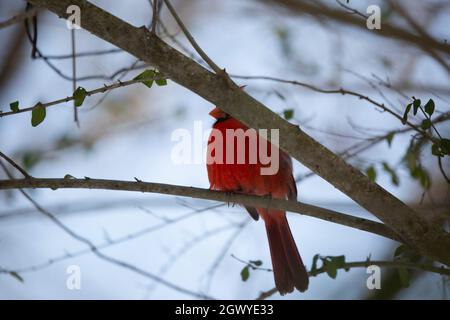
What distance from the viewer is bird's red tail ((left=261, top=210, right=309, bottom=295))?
3527 mm

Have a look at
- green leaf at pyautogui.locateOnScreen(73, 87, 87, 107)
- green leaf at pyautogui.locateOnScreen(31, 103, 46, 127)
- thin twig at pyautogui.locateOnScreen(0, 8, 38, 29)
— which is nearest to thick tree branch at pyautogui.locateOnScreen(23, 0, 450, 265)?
green leaf at pyautogui.locateOnScreen(73, 87, 87, 107)

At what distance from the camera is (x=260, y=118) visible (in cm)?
257

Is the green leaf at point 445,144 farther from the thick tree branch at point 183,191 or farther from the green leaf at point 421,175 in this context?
the green leaf at point 421,175

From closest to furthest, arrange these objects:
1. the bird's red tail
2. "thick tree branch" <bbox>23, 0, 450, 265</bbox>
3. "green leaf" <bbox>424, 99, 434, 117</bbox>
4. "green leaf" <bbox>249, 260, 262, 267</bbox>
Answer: "thick tree branch" <bbox>23, 0, 450, 265</bbox> < "green leaf" <bbox>424, 99, 434, 117</bbox> < "green leaf" <bbox>249, 260, 262, 267</bbox> < the bird's red tail

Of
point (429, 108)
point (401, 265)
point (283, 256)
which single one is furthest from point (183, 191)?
point (283, 256)

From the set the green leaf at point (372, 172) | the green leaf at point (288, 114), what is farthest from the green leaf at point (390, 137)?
the green leaf at point (288, 114)

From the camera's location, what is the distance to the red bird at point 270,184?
3.62 metres

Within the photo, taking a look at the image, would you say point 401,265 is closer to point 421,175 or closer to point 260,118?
point 421,175

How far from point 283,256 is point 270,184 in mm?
398

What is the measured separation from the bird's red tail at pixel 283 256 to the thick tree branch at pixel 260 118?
0.94 meters

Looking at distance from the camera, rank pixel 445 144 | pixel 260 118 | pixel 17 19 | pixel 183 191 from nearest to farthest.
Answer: pixel 260 118, pixel 183 191, pixel 445 144, pixel 17 19

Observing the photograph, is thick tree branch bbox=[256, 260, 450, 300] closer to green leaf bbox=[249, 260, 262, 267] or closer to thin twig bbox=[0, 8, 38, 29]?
green leaf bbox=[249, 260, 262, 267]

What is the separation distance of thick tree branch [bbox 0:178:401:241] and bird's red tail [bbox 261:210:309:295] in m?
0.80
